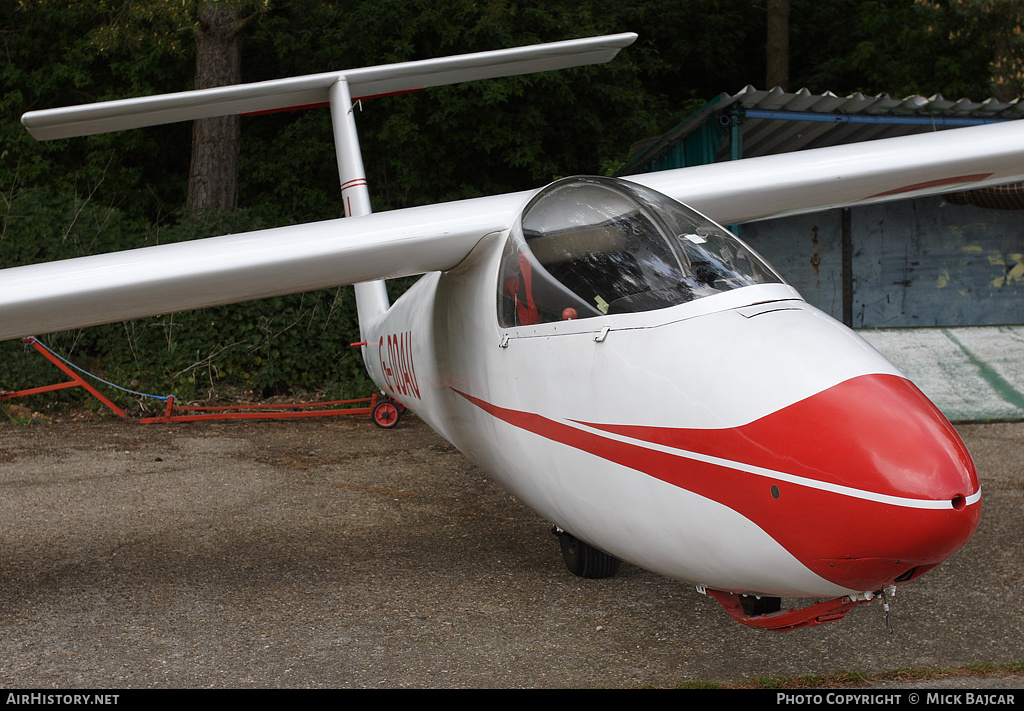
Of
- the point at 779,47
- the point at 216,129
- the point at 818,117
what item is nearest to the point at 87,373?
the point at 216,129

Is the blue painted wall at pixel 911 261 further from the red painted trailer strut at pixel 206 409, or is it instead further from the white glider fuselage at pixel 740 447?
the white glider fuselage at pixel 740 447

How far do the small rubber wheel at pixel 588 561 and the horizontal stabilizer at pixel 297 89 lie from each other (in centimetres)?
377

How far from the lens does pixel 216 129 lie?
1274 cm

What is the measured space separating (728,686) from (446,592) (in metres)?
1.58

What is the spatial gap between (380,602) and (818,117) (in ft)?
22.4

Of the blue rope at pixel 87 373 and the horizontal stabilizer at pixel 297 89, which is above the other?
the horizontal stabilizer at pixel 297 89

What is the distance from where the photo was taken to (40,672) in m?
3.26

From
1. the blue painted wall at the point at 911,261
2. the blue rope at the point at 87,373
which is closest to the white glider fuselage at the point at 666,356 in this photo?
the blue painted wall at the point at 911,261

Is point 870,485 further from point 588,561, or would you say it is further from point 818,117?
point 818,117

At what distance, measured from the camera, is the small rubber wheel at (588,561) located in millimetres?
4074

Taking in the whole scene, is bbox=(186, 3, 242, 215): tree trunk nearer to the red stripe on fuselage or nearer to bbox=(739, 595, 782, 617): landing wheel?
bbox=(739, 595, 782, 617): landing wheel

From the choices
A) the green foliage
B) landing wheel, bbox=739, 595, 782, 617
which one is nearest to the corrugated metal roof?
the green foliage
